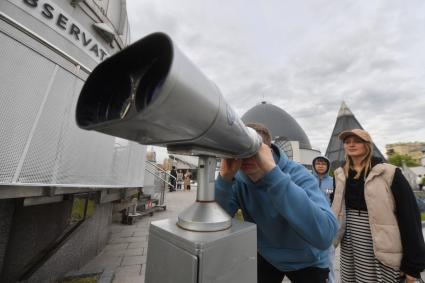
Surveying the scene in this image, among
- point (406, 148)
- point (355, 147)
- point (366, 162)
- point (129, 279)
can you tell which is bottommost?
point (129, 279)

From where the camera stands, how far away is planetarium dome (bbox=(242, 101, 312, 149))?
4388 cm

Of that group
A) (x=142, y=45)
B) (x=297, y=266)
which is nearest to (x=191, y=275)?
(x=142, y=45)

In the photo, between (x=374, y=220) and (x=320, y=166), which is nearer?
(x=374, y=220)

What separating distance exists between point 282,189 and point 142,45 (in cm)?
85

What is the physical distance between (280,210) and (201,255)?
51cm

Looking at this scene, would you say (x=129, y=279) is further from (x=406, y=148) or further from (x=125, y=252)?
(x=406, y=148)

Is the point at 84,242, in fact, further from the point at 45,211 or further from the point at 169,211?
the point at 169,211

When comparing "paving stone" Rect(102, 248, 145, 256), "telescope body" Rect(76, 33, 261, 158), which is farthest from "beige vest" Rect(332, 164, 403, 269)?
"paving stone" Rect(102, 248, 145, 256)

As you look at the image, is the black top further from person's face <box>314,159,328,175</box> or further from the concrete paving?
the concrete paving

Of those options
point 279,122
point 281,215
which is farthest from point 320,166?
point 279,122

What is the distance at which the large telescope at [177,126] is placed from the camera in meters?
0.57

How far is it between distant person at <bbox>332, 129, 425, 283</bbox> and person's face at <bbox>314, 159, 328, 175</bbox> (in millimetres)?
1768

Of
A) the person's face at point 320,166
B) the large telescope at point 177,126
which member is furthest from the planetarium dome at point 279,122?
the large telescope at point 177,126

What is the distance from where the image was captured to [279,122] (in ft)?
149
